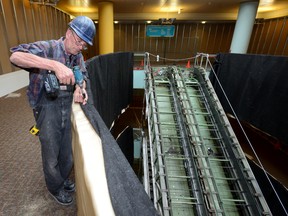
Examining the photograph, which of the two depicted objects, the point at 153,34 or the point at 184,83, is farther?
the point at 153,34

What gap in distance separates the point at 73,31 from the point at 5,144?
2555 mm

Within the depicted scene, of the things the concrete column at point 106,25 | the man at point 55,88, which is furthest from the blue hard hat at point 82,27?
the concrete column at point 106,25

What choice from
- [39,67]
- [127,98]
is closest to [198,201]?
[39,67]

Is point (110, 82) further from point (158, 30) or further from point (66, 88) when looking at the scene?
point (158, 30)

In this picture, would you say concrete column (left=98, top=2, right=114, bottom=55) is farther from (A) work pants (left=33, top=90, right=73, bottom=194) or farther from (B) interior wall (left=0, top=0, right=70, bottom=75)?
(A) work pants (left=33, top=90, right=73, bottom=194)

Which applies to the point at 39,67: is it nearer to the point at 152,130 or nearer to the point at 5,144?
the point at 5,144

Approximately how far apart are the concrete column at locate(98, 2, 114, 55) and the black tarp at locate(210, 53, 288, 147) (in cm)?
526

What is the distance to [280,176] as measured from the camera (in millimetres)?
5555

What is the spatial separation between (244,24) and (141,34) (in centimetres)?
743

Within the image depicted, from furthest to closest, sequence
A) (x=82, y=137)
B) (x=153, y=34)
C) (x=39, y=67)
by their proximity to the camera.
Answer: (x=153, y=34)
(x=39, y=67)
(x=82, y=137)

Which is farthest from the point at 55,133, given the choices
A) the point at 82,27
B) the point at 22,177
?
the point at 22,177

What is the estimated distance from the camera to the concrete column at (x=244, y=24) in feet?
24.3

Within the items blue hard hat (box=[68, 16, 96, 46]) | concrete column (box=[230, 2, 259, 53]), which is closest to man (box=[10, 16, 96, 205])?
blue hard hat (box=[68, 16, 96, 46])

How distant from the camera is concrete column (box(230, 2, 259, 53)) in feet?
24.3
